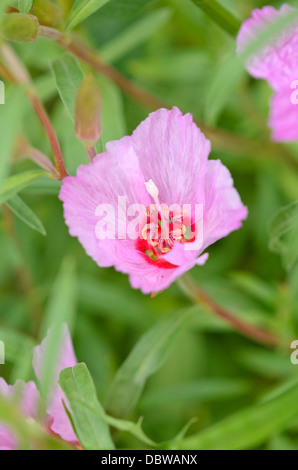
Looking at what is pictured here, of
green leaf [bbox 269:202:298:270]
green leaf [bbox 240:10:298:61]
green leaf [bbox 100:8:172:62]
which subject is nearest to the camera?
green leaf [bbox 240:10:298:61]

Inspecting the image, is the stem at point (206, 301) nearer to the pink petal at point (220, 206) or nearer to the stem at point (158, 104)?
the pink petal at point (220, 206)

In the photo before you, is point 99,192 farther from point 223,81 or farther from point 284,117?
point 223,81

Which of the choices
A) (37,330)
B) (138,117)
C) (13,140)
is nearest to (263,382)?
(37,330)

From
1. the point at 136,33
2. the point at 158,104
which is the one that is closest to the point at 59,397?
the point at 158,104

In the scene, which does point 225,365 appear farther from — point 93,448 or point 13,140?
point 13,140

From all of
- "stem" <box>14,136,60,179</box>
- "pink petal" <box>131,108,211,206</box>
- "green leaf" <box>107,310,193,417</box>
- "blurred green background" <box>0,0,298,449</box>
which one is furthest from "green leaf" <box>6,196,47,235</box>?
"blurred green background" <box>0,0,298,449</box>

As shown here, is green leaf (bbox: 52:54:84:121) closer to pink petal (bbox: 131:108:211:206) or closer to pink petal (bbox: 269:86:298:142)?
pink petal (bbox: 131:108:211:206)
